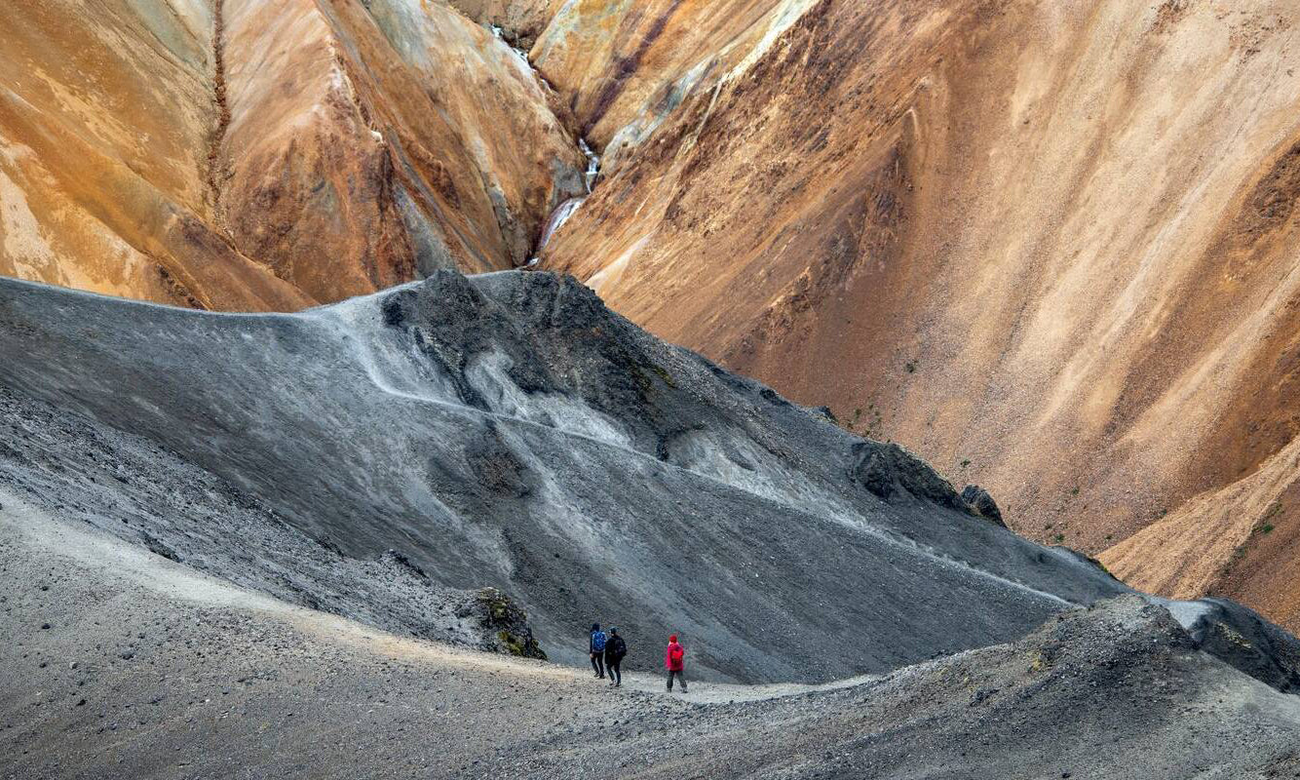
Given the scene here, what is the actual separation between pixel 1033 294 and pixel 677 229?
21614 millimetres

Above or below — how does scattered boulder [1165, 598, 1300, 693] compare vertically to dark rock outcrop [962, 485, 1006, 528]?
above

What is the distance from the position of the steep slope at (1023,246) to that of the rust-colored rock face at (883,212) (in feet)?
0.42

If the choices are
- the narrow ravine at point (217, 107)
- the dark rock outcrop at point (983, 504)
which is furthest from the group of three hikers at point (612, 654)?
the narrow ravine at point (217, 107)

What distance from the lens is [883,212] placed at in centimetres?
5881

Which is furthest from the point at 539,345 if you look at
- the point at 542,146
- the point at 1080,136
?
the point at 542,146

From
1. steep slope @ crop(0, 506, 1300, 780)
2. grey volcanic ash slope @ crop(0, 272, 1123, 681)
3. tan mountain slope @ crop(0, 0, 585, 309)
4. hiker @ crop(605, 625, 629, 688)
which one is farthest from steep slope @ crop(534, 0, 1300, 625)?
hiker @ crop(605, 625, 629, 688)

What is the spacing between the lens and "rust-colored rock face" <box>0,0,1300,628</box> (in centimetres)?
4538

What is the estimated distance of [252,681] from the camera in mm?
14898

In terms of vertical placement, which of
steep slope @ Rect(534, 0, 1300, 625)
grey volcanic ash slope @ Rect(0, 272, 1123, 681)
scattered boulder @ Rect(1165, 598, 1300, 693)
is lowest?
grey volcanic ash slope @ Rect(0, 272, 1123, 681)

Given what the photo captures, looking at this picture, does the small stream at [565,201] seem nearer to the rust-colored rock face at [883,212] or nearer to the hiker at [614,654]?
the rust-colored rock face at [883,212]

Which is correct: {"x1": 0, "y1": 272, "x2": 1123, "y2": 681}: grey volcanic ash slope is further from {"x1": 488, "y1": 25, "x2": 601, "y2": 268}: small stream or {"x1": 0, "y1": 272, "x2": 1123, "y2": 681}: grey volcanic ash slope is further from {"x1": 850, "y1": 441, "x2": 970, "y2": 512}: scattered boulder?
{"x1": 488, "y1": 25, "x2": 601, "y2": 268}: small stream

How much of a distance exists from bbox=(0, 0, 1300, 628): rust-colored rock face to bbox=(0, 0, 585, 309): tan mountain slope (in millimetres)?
194

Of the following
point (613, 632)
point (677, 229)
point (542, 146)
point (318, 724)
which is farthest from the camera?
point (542, 146)

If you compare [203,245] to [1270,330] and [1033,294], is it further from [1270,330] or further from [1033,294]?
[1270,330]
